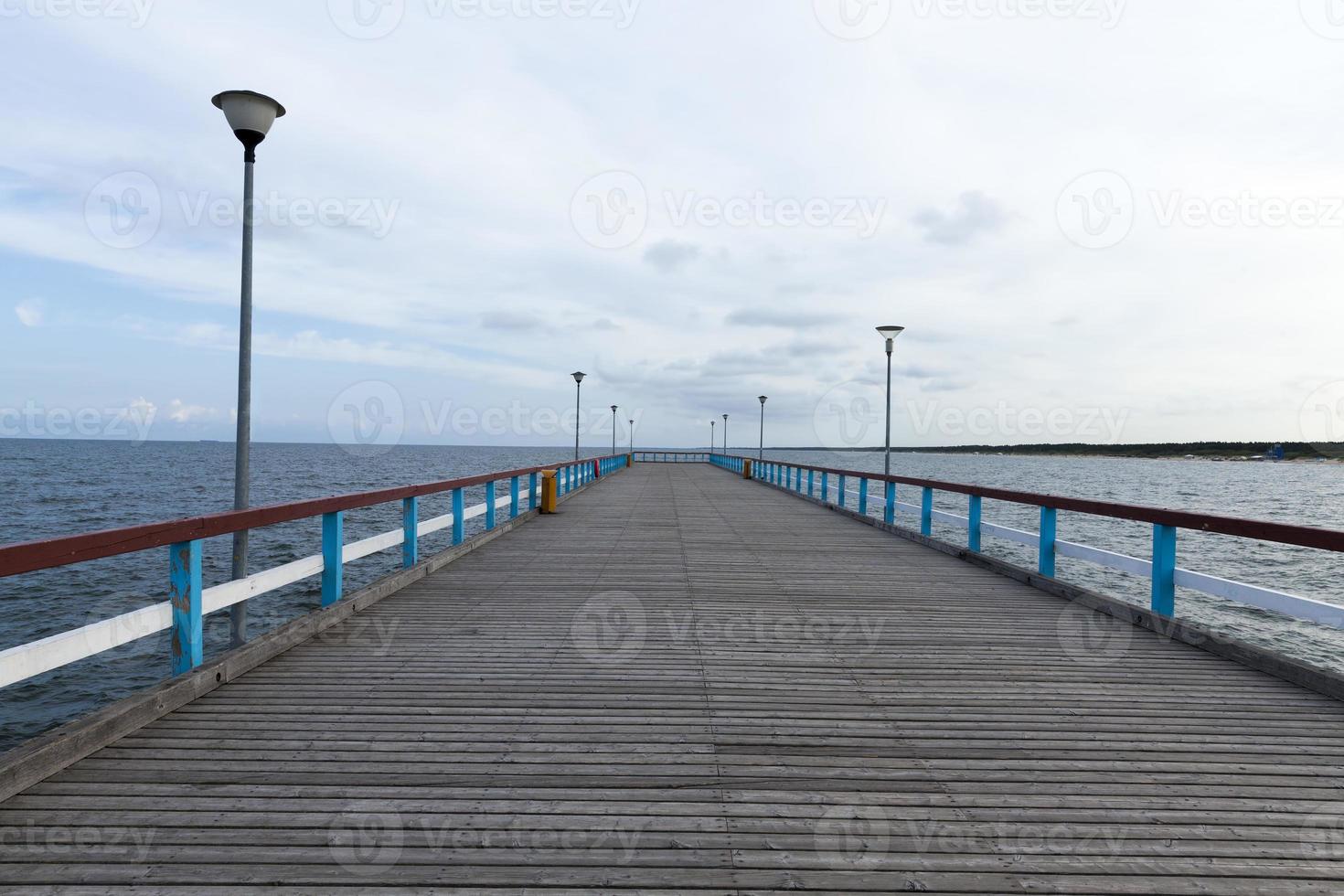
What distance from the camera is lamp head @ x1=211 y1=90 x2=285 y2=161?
5.96 meters

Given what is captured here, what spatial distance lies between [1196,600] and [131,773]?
22285 millimetres

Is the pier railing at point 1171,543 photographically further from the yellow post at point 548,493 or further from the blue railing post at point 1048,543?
the yellow post at point 548,493

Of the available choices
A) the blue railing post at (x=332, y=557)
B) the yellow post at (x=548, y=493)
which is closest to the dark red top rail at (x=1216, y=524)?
the blue railing post at (x=332, y=557)

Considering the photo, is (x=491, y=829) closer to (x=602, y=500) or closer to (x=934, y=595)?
(x=934, y=595)

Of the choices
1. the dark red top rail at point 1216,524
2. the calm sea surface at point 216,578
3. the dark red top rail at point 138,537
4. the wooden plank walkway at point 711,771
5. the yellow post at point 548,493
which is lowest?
the calm sea surface at point 216,578

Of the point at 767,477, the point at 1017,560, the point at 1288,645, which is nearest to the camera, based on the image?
the point at 1288,645

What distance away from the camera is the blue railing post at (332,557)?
20.0ft

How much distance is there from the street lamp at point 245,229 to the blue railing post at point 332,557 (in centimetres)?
59

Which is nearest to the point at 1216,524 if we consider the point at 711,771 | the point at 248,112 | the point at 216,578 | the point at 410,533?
the point at 711,771

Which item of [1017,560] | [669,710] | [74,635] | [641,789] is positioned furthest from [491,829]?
[1017,560]

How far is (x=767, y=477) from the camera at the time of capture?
101 feet

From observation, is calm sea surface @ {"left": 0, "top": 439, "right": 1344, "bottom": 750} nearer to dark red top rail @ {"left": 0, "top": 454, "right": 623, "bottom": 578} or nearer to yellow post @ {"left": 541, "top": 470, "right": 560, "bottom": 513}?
yellow post @ {"left": 541, "top": 470, "right": 560, "bottom": 513}

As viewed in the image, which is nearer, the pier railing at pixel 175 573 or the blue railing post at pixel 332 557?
the pier railing at pixel 175 573

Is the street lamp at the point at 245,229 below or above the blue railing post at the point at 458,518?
above
